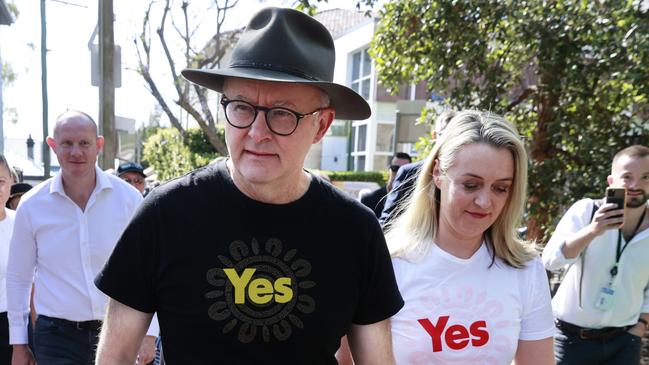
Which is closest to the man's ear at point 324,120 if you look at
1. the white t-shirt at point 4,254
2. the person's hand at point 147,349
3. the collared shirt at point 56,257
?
the person's hand at point 147,349

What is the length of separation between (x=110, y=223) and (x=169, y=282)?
7.62 ft

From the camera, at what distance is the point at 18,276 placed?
3568 mm

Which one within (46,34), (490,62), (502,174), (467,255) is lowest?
(467,255)

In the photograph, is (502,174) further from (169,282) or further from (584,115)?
(584,115)

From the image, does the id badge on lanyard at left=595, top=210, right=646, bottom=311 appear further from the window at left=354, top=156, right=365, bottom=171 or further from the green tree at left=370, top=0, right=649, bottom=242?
the window at left=354, top=156, right=365, bottom=171

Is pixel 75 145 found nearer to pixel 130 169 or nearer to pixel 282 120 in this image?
pixel 282 120

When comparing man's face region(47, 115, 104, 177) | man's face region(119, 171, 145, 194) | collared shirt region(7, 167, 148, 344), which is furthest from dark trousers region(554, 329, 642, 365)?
man's face region(119, 171, 145, 194)

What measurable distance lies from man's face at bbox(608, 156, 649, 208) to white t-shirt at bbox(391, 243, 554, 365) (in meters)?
1.85

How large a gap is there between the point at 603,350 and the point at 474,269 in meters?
2.02

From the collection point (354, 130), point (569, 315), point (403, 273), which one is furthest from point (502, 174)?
point (354, 130)

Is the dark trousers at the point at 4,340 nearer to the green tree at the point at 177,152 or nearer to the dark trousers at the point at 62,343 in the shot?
the dark trousers at the point at 62,343

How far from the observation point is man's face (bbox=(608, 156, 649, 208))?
148 inches

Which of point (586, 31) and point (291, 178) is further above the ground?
point (586, 31)

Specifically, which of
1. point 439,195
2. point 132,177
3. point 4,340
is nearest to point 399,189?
point 439,195
